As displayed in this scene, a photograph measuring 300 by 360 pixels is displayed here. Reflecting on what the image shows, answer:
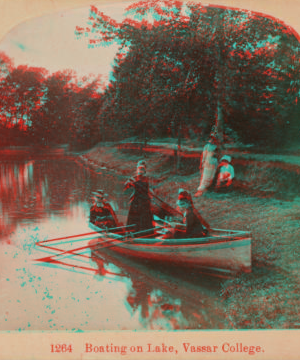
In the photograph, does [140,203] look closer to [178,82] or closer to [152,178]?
[152,178]

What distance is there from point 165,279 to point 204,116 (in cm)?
127

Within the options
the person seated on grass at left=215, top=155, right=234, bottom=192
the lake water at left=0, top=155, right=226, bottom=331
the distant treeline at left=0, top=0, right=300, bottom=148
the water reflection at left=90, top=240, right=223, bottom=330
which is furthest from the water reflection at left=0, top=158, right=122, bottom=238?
the person seated on grass at left=215, top=155, right=234, bottom=192

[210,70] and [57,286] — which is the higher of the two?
[210,70]

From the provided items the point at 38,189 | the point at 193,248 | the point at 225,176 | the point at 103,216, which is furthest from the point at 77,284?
the point at 225,176

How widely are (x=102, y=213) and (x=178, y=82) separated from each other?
118cm

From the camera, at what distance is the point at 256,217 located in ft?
6.79

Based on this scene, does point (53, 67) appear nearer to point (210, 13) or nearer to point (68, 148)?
point (68, 148)

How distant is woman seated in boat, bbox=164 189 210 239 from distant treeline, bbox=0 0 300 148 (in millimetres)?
498

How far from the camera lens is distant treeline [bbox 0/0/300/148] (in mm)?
2033

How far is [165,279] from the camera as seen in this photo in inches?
77.7

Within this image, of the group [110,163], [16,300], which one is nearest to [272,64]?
[110,163]

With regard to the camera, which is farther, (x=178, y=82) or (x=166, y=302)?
(x=178, y=82)

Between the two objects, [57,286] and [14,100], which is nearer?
[57,286]

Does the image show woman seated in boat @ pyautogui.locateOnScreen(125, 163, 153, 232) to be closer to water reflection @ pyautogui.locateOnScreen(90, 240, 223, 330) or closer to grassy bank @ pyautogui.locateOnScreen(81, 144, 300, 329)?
grassy bank @ pyautogui.locateOnScreen(81, 144, 300, 329)
